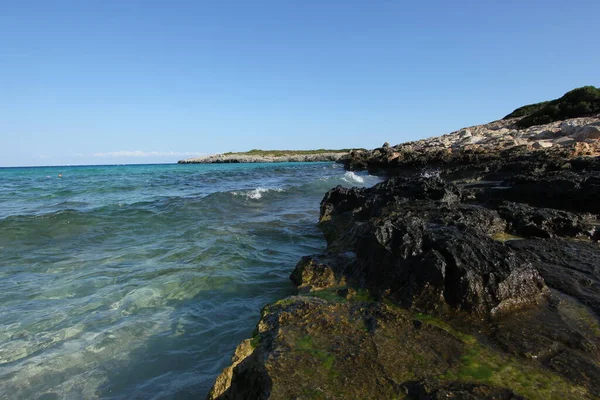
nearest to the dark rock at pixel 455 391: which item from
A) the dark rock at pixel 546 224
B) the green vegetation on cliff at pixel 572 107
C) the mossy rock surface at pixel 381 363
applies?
the mossy rock surface at pixel 381 363

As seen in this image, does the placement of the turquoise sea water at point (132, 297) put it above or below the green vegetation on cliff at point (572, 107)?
below

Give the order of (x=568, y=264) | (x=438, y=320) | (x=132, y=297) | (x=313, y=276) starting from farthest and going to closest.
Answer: (x=132, y=297), (x=313, y=276), (x=568, y=264), (x=438, y=320)

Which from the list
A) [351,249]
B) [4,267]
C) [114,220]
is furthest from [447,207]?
[114,220]

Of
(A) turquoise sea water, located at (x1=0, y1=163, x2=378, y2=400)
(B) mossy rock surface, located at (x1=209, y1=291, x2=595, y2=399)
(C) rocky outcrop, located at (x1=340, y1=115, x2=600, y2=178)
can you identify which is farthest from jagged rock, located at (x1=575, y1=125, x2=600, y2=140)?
(B) mossy rock surface, located at (x1=209, y1=291, x2=595, y2=399)

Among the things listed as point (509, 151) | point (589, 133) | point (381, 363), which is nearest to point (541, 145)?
point (509, 151)

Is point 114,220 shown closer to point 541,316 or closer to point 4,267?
point 4,267

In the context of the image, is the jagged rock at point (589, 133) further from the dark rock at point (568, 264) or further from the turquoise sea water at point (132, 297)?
the dark rock at point (568, 264)

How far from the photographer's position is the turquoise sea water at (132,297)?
339cm

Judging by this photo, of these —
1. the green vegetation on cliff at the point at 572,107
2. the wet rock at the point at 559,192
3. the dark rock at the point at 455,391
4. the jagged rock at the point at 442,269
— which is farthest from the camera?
the green vegetation on cliff at the point at 572,107

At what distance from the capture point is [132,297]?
16.8 feet

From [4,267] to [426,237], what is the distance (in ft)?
25.4

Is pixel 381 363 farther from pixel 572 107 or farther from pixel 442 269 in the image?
pixel 572 107

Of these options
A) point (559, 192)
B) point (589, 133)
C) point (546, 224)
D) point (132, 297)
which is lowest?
point (132, 297)

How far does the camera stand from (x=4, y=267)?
672cm
